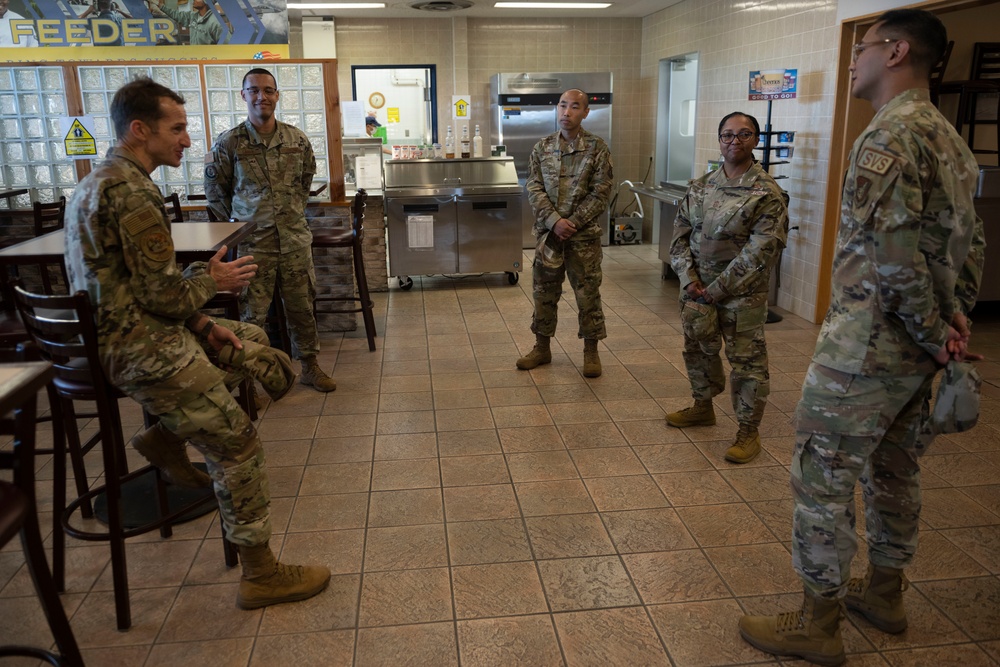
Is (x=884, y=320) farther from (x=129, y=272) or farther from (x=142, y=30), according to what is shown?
(x=142, y=30)

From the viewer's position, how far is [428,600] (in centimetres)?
246

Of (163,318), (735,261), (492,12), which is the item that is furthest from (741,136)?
(492,12)

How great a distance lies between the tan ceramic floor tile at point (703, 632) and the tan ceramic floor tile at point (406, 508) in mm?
966

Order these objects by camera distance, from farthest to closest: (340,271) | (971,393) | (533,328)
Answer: (340,271) < (533,328) < (971,393)

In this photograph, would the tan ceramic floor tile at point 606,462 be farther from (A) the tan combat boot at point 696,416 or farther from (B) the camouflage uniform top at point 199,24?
(B) the camouflage uniform top at point 199,24

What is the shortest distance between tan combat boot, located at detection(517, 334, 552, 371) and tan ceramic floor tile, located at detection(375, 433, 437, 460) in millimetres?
1082

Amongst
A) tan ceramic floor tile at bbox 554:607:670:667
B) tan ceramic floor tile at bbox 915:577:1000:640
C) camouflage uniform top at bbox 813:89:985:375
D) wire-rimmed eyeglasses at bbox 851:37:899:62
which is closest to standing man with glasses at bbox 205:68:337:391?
tan ceramic floor tile at bbox 554:607:670:667

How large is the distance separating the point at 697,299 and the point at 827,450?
149 centimetres

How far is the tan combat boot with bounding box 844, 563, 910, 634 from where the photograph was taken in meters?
2.25

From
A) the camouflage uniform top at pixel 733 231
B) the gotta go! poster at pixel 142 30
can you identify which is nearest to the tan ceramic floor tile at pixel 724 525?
the camouflage uniform top at pixel 733 231

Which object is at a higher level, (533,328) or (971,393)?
(971,393)

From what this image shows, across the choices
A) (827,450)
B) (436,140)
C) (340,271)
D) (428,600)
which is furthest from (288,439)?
(436,140)

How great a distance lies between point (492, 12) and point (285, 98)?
4.44 m

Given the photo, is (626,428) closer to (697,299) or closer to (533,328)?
(697,299)
